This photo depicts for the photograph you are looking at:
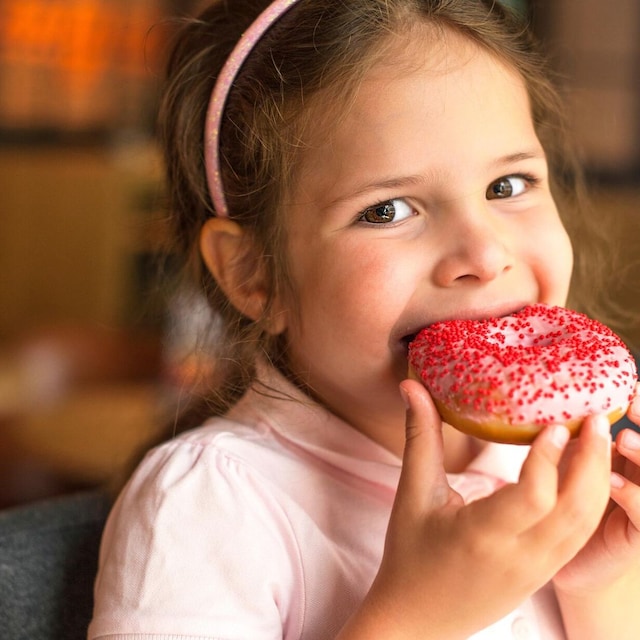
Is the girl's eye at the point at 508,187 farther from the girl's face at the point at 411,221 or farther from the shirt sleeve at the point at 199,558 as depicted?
the shirt sleeve at the point at 199,558

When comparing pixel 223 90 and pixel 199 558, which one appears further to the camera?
pixel 223 90

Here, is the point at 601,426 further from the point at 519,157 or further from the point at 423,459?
the point at 519,157

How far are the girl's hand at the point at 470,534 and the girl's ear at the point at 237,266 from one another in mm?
320

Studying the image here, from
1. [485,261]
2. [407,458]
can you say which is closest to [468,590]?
[407,458]

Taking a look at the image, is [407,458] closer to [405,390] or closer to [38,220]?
[405,390]

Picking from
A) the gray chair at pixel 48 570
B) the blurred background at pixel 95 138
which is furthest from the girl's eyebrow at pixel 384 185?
the blurred background at pixel 95 138

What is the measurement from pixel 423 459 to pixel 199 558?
268 mm

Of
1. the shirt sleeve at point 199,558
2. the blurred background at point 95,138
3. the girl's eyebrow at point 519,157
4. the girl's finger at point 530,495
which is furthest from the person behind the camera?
the blurred background at point 95,138

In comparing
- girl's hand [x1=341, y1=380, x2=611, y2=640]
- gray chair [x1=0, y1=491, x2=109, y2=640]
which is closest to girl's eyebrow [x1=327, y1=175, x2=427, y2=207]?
girl's hand [x1=341, y1=380, x2=611, y2=640]

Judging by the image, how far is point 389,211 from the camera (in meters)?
1.07

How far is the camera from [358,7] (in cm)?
113

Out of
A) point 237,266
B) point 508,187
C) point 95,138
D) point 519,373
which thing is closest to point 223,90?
point 237,266

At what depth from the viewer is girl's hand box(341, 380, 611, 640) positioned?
2.77ft

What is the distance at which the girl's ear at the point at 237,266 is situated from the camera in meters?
1.20
